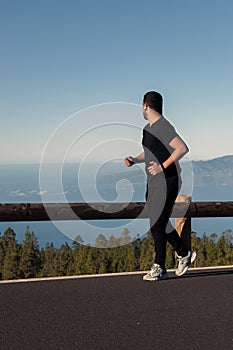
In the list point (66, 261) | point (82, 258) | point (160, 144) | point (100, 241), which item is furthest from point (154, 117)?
point (82, 258)

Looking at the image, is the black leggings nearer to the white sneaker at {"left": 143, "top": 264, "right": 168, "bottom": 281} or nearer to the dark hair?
the white sneaker at {"left": 143, "top": 264, "right": 168, "bottom": 281}

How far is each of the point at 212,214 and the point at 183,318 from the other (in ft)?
9.04

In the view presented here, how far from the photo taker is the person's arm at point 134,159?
21.1 ft

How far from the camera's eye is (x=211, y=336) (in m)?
4.32

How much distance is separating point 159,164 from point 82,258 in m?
4.71

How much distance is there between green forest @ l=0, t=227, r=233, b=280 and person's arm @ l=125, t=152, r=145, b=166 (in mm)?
1973

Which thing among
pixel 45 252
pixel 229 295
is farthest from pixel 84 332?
pixel 45 252

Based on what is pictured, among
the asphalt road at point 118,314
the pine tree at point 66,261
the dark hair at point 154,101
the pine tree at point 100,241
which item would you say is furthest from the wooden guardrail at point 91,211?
the pine tree at point 66,261

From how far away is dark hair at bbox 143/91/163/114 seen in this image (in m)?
6.34

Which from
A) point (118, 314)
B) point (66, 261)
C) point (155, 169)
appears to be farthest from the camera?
point (66, 261)

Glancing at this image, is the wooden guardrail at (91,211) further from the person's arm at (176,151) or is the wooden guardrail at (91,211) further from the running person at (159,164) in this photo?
the person's arm at (176,151)

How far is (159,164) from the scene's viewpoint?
6188mm

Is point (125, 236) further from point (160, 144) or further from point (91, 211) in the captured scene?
point (160, 144)

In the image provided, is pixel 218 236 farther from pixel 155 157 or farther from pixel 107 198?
pixel 155 157
